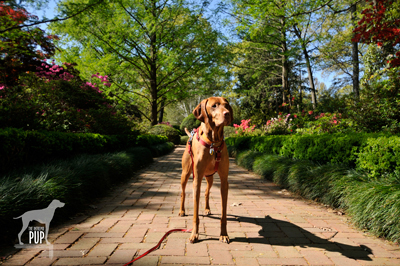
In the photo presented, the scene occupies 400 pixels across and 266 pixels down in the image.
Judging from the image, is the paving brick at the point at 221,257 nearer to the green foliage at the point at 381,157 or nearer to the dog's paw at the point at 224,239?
the dog's paw at the point at 224,239

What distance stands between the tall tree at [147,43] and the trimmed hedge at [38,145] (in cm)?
656

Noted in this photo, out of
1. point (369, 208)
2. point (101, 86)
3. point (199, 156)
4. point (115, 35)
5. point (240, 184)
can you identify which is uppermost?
point (115, 35)

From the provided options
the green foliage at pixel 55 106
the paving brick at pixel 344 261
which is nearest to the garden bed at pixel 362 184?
the paving brick at pixel 344 261

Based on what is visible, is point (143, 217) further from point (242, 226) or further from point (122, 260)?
point (242, 226)

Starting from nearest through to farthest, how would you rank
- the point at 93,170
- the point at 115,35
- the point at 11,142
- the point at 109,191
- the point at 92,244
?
1. the point at 92,244
2. the point at 11,142
3. the point at 93,170
4. the point at 109,191
5. the point at 115,35

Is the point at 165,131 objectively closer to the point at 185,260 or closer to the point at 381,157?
the point at 381,157

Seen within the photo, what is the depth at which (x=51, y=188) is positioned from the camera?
2768 millimetres

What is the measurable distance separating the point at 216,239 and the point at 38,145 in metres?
3.68

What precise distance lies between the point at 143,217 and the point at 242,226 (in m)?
1.35

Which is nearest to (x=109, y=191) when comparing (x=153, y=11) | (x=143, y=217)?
(x=143, y=217)

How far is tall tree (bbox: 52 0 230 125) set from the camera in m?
11.1

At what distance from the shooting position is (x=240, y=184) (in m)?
5.45


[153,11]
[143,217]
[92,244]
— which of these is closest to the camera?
[92,244]

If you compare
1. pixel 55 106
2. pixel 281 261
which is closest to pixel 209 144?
pixel 281 261
